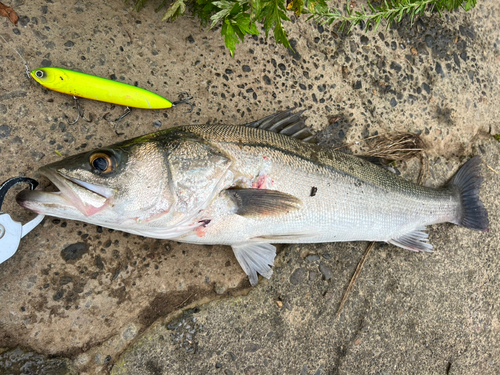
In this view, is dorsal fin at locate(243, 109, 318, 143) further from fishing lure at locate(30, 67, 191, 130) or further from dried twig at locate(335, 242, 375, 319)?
dried twig at locate(335, 242, 375, 319)

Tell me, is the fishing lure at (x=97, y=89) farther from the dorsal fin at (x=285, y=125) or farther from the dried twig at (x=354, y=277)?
the dried twig at (x=354, y=277)

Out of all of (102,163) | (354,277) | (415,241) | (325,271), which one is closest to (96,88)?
(102,163)

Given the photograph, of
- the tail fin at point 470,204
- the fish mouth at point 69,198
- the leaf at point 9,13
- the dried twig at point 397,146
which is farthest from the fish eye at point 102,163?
the tail fin at point 470,204

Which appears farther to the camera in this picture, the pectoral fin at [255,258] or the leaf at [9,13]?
the pectoral fin at [255,258]

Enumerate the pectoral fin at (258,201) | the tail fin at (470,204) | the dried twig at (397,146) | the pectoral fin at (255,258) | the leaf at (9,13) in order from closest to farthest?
1. the pectoral fin at (258,201)
2. the leaf at (9,13)
3. the pectoral fin at (255,258)
4. the dried twig at (397,146)
5. the tail fin at (470,204)

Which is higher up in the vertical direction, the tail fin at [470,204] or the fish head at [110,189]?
the fish head at [110,189]

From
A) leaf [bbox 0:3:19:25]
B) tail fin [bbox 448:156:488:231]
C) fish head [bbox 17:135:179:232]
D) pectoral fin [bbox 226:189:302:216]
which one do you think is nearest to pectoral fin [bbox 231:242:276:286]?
pectoral fin [bbox 226:189:302:216]

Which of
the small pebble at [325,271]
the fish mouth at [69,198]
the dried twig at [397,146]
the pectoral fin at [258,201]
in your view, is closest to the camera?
the fish mouth at [69,198]
